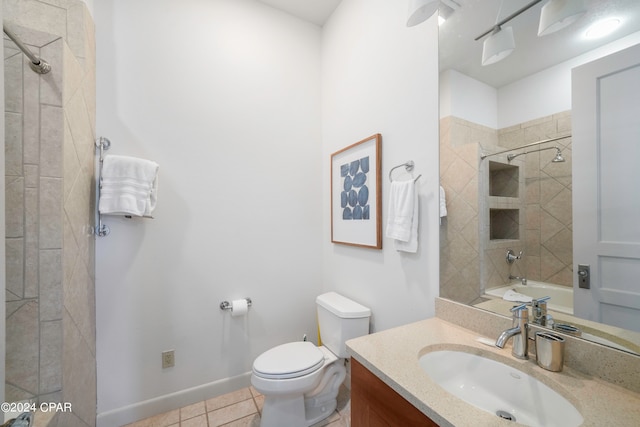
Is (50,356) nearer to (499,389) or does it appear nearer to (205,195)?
(205,195)

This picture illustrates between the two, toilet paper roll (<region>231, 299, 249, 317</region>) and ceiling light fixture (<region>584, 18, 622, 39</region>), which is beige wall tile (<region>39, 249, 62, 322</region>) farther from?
ceiling light fixture (<region>584, 18, 622, 39</region>)

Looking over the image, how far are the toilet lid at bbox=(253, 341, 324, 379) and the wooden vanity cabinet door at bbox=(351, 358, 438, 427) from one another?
0.50m

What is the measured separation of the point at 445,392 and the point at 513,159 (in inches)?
34.8

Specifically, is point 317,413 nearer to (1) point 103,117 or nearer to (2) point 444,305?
(2) point 444,305

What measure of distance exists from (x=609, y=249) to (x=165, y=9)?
2525 mm

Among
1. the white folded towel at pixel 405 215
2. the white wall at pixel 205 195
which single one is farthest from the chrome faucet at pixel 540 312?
the white wall at pixel 205 195

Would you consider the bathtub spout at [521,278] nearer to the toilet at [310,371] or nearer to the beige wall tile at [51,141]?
the toilet at [310,371]

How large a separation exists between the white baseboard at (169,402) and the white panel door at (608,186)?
1.99m

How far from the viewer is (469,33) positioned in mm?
1113

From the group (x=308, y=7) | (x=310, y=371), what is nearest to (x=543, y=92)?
(x=310, y=371)

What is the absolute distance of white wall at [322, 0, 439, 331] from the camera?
1.24 m

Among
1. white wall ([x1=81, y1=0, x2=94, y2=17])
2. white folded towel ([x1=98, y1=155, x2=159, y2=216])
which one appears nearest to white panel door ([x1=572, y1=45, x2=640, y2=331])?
white folded towel ([x1=98, y1=155, x2=159, y2=216])

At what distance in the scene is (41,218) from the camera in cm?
107

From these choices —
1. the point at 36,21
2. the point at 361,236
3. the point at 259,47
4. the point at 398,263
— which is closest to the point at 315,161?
the point at 361,236
